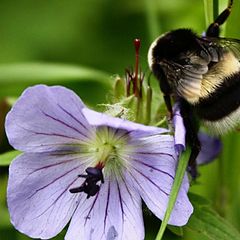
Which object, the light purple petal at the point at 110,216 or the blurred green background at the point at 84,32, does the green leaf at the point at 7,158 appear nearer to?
the light purple petal at the point at 110,216

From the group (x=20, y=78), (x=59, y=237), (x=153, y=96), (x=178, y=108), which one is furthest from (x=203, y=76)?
(x=20, y=78)

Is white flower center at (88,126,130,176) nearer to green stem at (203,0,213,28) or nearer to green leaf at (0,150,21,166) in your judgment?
green leaf at (0,150,21,166)

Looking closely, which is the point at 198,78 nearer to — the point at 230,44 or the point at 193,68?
the point at 193,68

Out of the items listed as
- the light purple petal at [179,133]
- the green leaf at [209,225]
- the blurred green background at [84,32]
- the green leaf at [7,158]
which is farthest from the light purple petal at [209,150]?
the blurred green background at [84,32]

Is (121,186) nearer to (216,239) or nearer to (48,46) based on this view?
(216,239)

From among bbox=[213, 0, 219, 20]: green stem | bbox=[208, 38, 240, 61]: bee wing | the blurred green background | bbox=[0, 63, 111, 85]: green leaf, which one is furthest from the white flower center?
the blurred green background
